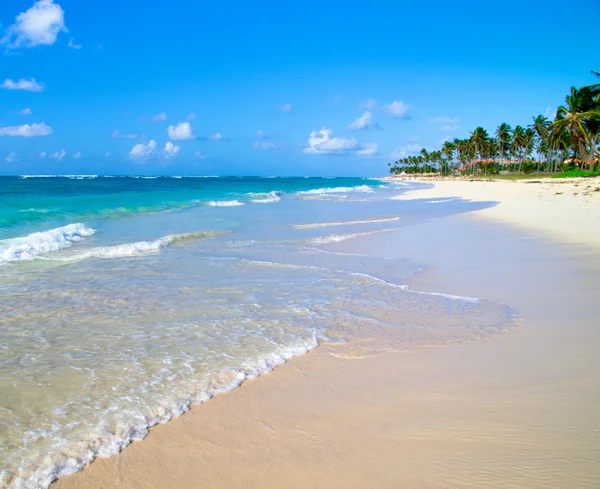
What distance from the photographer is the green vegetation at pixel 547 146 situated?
2029 inches

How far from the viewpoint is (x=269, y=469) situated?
292 centimetres

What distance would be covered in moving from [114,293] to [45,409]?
4.02 meters

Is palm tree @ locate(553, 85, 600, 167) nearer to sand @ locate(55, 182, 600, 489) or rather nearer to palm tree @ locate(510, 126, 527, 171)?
palm tree @ locate(510, 126, 527, 171)

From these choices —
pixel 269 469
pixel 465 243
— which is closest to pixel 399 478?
pixel 269 469

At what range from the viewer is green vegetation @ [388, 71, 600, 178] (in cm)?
5153

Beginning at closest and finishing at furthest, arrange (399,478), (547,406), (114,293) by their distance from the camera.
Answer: (399,478) → (547,406) → (114,293)

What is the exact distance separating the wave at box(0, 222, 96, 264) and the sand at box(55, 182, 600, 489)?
9640 millimetres

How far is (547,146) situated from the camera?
80.8 metres

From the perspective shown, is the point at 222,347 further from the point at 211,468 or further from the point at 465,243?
the point at 465,243

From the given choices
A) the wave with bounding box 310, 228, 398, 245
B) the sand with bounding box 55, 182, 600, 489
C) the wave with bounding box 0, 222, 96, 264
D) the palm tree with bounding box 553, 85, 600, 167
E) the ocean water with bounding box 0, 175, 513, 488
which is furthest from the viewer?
the palm tree with bounding box 553, 85, 600, 167

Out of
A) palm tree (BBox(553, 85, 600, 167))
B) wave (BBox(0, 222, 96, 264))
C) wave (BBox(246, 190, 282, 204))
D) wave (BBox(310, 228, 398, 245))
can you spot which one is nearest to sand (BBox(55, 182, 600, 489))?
wave (BBox(310, 228, 398, 245))

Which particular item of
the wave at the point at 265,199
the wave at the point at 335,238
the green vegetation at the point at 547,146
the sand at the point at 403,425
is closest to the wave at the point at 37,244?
the wave at the point at 335,238

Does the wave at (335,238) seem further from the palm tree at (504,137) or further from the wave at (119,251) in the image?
the palm tree at (504,137)

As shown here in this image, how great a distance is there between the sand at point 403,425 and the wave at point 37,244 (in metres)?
9.64
